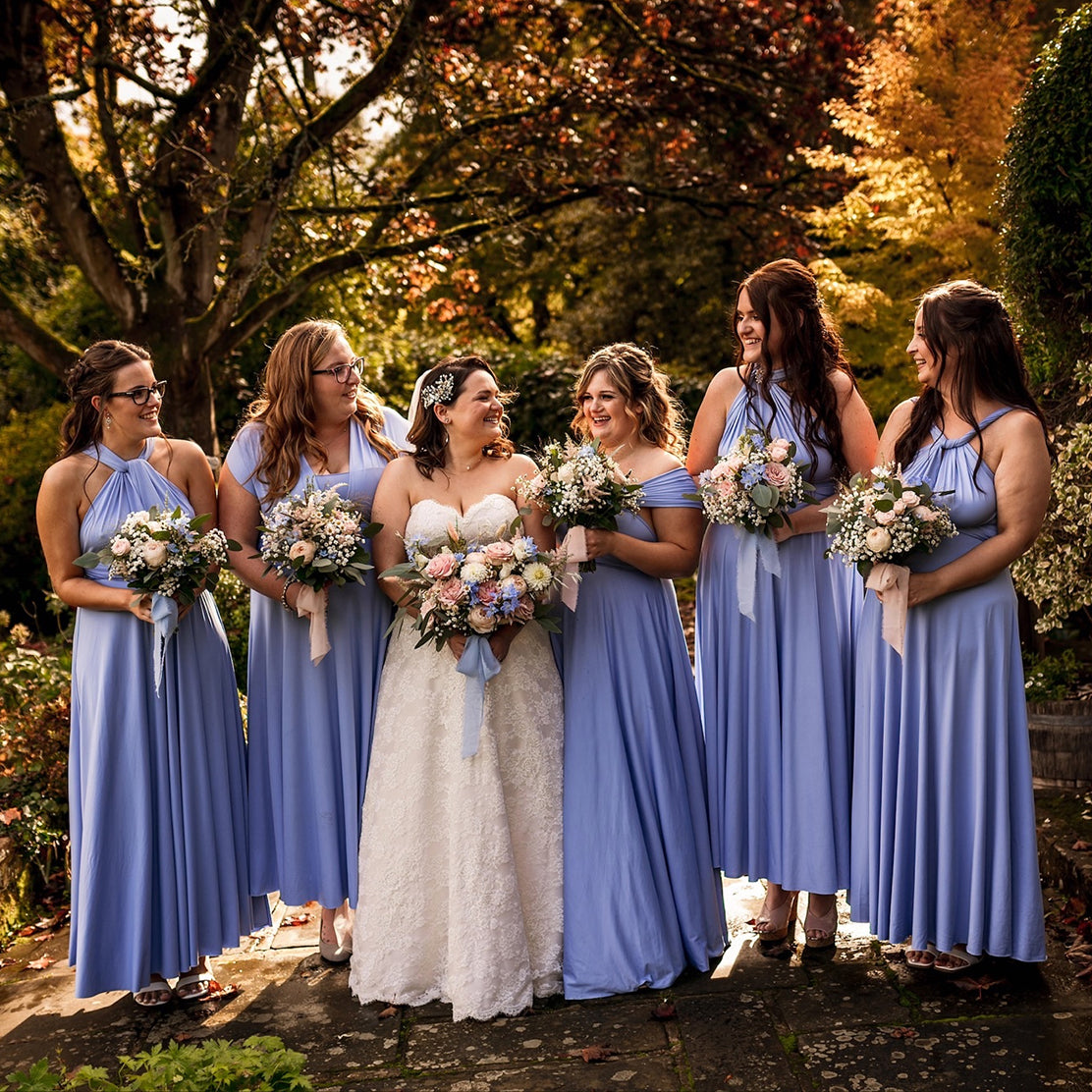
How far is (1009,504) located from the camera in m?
4.25

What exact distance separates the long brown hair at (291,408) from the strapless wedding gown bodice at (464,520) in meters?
0.61

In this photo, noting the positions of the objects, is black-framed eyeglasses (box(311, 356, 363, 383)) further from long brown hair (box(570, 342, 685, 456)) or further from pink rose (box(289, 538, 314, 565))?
long brown hair (box(570, 342, 685, 456))

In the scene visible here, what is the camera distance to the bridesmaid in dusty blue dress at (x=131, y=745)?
180 inches

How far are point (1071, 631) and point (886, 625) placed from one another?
15.1 feet

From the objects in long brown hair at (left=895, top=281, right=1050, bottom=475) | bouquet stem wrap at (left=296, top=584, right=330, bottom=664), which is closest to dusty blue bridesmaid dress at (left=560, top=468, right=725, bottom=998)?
bouquet stem wrap at (left=296, top=584, right=330, bottom=664)

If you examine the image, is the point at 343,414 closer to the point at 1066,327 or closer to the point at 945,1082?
the point at 945,1082

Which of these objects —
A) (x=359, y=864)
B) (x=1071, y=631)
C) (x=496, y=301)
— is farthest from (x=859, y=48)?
(x=496, y=301)

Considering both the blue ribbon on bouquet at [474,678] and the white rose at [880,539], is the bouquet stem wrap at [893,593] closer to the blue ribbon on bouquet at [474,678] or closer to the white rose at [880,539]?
the white rose at [880,539]

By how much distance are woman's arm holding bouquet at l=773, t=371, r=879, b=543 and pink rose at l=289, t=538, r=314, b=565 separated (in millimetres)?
1904

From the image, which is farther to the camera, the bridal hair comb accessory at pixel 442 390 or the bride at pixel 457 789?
the bridal hair comb accessory at pixel 442 390

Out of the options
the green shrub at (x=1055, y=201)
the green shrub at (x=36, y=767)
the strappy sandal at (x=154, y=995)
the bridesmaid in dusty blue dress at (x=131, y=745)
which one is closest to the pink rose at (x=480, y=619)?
the bridesmaid in dusty blue dress at (x=131, y=745)

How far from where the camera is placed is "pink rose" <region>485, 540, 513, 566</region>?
4.32m

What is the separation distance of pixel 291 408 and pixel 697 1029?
114 inches

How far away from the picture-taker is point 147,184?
1002 centimetres
